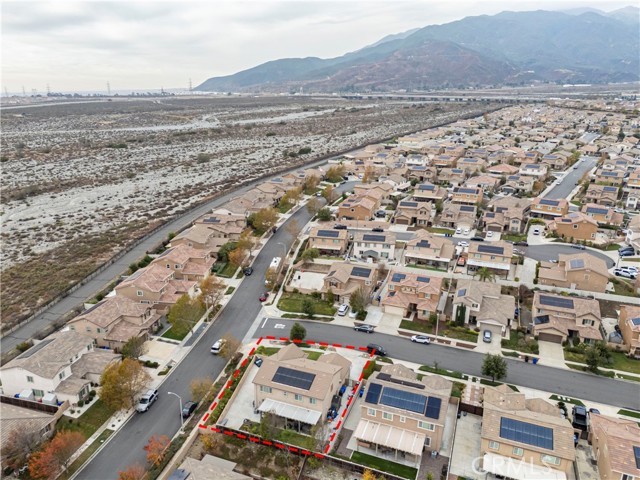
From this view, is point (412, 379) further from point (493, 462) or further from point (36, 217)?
point (36, 217)

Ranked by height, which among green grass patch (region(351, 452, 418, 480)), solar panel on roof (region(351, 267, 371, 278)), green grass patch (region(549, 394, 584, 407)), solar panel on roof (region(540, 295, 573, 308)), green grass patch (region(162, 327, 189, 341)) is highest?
solar panel on roof (region(351, 267, 371, 278))

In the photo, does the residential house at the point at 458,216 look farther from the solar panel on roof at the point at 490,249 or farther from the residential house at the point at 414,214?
the solar panel on roof at the point at 490,249

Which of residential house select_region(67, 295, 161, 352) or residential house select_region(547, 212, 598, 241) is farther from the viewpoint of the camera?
residential house select_region(547, 212, 598, 241)

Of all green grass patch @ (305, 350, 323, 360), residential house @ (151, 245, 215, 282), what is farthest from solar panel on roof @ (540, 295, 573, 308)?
residential house @ (151, 245, 215, 282)

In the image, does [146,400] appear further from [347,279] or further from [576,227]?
[576,227]

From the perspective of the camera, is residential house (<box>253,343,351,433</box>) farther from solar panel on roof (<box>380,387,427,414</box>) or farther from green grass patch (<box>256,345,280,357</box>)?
green grass patch (<box>256,345,280,357</box>)

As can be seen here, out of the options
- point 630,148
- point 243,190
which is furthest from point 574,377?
point 630,148

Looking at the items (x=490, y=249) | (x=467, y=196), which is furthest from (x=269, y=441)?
(x=467, y=196)
